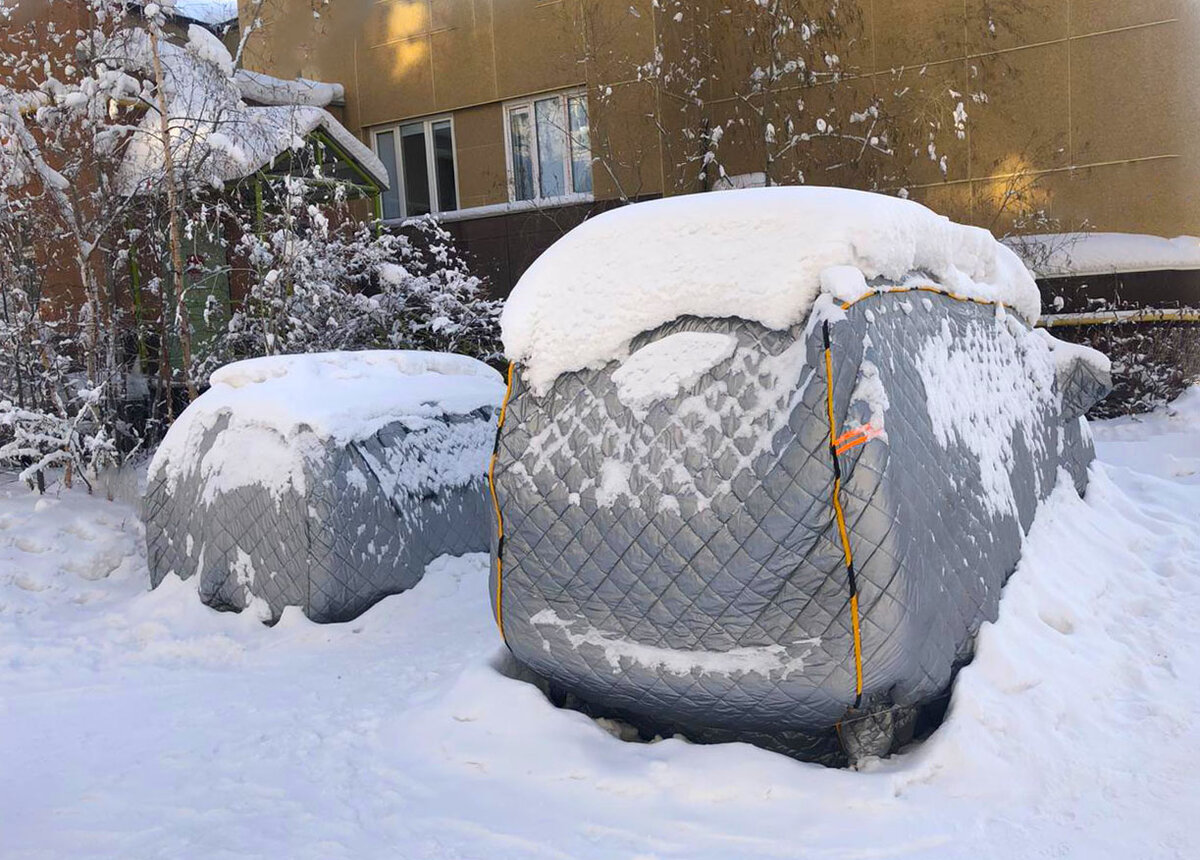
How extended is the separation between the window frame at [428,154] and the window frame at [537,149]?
0.85m

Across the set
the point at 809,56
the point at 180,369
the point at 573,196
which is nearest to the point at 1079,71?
the point at 809,56

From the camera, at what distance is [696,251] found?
3.03 m

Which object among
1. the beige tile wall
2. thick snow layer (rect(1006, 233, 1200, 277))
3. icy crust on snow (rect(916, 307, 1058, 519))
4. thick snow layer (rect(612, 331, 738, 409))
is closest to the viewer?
thick snow layer (rect(612, 331, 738, 409))

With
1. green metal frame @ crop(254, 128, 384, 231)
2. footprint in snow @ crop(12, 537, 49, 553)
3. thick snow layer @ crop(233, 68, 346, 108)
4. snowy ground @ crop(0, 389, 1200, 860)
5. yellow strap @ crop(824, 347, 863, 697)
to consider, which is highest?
thick snow layer @ crop(233, 68, 346, 108)

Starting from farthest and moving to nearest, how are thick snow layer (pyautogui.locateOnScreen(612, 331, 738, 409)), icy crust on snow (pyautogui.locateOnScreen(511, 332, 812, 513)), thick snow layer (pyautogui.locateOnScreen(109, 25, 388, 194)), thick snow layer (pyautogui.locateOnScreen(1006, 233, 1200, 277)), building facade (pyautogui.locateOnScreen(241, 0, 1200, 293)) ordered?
building facade (pyautogui.locateOnScreen(241, 0, 1200, 293)) < thick snow layer (pyautogui.locateOnScreen(1006, 233, 1200, 277)) < thick snow layer (pyautogui.locateOnScreen(109, 25, 388, 194)) < thick snow layer (pyautogui.locateOnScreen(612, 331, 738, 409)) < icy crust on snow (pyautogui.locateOnScreen(511, 332, 812, 513))

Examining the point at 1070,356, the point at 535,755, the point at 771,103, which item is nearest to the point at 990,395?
the point at 1070,356

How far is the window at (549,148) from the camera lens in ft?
39.7

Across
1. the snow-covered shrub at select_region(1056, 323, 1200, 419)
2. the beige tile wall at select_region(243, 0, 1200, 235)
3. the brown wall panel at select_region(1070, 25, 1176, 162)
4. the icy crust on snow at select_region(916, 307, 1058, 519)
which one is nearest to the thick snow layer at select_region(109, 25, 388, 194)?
the beige tile wall at select_region(243, 0, 1200, 235)

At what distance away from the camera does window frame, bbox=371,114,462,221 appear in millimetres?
13180

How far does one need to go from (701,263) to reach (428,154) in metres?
11.3

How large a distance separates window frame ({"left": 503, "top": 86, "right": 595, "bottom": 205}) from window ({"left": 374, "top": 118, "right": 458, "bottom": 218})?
0.91 m

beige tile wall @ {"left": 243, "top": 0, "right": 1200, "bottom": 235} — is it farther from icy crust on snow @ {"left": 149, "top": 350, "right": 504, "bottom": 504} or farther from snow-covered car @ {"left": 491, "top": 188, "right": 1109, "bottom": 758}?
snow-covered car @ {"left": 491, "top": 188, "right": 1109, "bottom": 758}

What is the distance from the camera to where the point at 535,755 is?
302 cm

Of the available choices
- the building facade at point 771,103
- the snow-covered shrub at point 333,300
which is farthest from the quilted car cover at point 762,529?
the building facade at point 771,103
